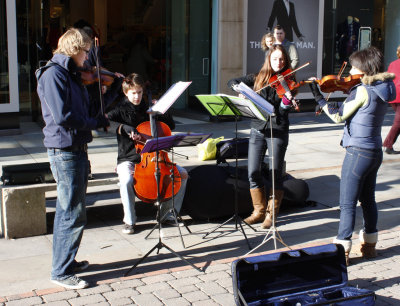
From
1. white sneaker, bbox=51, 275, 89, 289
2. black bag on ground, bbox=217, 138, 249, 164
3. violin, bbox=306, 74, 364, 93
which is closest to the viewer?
white sneaker, bbox=51, 275, 89, 289

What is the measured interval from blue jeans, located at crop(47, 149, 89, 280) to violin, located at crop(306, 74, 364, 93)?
2139 mm

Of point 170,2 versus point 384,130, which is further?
point 170,2

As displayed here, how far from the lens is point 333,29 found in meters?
14.1

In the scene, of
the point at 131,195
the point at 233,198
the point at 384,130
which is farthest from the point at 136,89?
the point at 384,130

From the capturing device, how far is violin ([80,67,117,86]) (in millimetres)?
4783

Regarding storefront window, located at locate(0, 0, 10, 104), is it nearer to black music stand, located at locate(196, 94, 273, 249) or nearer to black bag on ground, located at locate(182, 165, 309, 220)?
black bag on ground, located at locate(182, 165, 309, 220)

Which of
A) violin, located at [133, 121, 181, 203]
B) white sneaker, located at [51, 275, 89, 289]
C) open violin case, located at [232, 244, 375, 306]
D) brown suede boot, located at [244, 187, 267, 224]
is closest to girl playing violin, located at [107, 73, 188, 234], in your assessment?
violin, located at [133, 121, 181, 203]

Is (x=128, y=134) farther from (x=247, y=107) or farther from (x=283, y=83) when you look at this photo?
(x=283, y=83)

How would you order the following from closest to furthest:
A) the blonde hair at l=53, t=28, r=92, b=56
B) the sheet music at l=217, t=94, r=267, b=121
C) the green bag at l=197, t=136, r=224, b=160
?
the blonde hair at l=53, t=28, r=92, b=56
the sheet music at l=217, t=94, r=267, b=121
the green bag at l=197, t=136, r=224, b=160

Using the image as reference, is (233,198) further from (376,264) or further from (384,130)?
(384,130)

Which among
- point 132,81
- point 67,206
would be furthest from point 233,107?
point 67,206

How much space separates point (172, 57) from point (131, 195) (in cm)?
848

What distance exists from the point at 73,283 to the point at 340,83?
2.72m

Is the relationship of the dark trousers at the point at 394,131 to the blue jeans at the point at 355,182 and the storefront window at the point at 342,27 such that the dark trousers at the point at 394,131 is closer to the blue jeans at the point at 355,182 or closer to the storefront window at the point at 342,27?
the blue jeans at the point at 355,182
